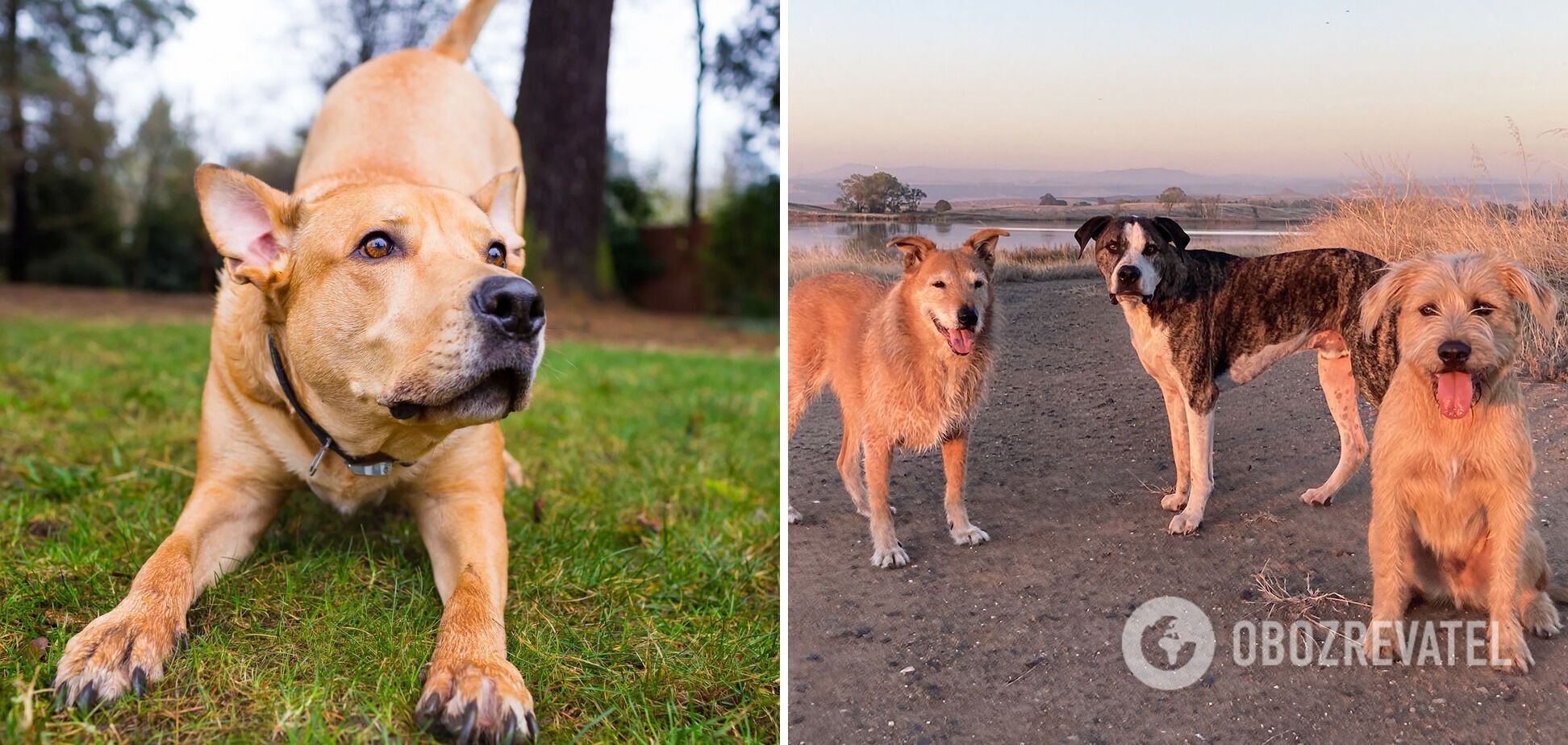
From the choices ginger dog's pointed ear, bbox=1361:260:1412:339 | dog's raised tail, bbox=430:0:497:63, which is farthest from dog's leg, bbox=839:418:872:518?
dog's raised tail, bbox=430:0:497:63

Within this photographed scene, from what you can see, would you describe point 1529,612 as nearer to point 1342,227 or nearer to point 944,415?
point 1342,227

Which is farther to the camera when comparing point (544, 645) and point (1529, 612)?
point (544, 645)

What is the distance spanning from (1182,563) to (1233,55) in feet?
3.70

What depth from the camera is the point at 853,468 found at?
2404 mm

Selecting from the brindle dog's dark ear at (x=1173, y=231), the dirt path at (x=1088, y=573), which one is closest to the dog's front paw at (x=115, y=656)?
the dirt path at (x=1088, y=573)

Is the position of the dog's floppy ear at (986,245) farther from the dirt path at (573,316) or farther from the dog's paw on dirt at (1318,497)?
the dirt path at (573,316)

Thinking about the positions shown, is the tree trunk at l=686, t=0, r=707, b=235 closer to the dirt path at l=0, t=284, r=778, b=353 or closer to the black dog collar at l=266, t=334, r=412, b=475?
the dirt path at l=0, t=284, r=778, b=353

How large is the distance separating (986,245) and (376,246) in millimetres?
1403

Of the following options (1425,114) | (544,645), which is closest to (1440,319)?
(1425,114)

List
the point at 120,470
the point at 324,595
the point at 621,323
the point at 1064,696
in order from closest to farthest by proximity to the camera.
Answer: the point at 1064,696, the point at 324,595, the point at 120,470, the point at 621,323

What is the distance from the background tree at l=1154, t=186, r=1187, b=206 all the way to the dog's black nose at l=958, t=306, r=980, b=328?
1.53 ft

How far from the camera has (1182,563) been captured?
2273mm

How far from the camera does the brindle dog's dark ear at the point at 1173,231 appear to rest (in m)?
2.30

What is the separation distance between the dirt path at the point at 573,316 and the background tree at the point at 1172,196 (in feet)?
26.7
